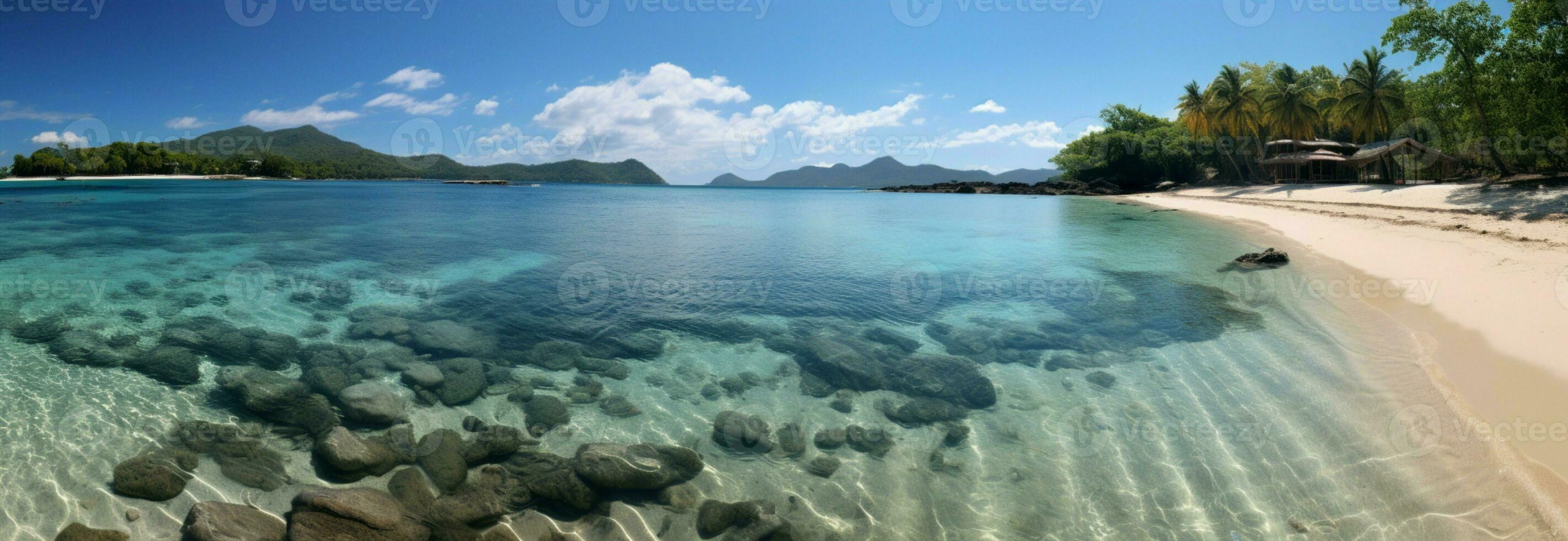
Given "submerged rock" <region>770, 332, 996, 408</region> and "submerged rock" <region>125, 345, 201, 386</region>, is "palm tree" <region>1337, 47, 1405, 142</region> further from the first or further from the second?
"submerged rock" <region>125, 345, 201, 386</region>

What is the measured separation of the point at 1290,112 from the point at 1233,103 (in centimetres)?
562

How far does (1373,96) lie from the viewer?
46.9 metres

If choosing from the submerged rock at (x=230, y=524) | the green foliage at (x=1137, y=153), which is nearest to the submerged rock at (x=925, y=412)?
the submerged rock at (x=230, y=524)

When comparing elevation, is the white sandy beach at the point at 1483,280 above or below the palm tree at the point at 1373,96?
below

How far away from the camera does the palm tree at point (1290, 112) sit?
173 ft

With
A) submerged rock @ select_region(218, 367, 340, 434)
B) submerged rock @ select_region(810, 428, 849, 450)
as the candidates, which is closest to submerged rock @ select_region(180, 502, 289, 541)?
submerged rock @ select_region(218, 367, 340, 434)

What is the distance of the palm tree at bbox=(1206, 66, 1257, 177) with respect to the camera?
5750cm

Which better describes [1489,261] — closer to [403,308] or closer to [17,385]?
[403,308]

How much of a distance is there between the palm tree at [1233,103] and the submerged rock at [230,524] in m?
73.1

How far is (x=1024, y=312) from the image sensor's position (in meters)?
12.0

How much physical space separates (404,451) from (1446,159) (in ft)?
213

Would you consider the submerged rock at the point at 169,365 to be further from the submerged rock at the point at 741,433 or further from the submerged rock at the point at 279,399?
the submerged rock at the point at 741,433

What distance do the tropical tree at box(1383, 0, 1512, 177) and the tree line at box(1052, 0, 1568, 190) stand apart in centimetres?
4

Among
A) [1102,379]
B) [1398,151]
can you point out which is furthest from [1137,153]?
[1102,379]
